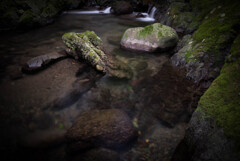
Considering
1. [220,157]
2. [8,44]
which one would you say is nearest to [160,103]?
[220,157]

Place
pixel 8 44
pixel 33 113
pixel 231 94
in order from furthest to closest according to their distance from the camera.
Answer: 1. pixel 8 44
2. pixel 33 113
3. pixel 231 94

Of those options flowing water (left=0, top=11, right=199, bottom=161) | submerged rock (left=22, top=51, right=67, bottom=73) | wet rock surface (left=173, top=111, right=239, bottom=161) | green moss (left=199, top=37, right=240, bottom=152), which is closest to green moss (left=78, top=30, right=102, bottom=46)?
flowing water (left=0, top=11, right=199, bottom=161)

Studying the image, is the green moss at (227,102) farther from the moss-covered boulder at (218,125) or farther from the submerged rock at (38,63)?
the submerged rock at (38,63)

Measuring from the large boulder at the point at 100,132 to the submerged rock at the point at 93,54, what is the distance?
2458 millimetres

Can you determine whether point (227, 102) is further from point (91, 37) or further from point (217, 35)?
point (91, 37)

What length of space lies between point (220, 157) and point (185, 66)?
382 centimetres

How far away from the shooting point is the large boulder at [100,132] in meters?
3.01

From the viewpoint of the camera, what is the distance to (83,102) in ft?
14.2

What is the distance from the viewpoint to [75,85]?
4.93 m

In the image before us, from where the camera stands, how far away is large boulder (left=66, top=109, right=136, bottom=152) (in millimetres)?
3006

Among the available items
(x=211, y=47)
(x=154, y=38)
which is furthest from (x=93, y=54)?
(x=211, y=47)

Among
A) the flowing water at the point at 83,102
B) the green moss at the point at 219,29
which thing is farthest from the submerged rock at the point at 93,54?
the green moss at the point at 219,29

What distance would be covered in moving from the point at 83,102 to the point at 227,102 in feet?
12.1

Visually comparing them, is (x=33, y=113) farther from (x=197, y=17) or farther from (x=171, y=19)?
(x=171, y=19)
